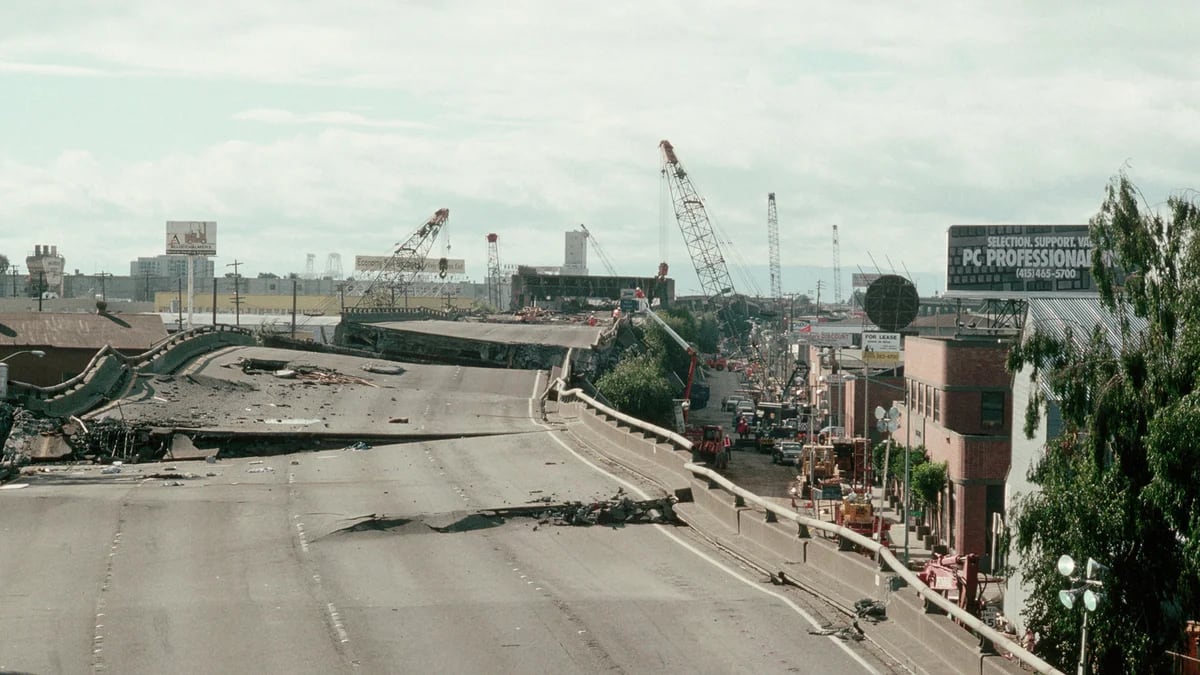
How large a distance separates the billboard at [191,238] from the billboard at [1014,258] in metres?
86.4

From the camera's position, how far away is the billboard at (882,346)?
8069 centimetres

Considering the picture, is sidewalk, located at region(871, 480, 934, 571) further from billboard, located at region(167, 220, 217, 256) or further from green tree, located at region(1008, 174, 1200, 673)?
billboard, located at region(167, 220, 217, 256)

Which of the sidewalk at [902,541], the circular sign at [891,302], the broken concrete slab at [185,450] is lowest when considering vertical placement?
the sidewalk at [902,541]

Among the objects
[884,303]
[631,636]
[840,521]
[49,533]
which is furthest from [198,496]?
[884,303]

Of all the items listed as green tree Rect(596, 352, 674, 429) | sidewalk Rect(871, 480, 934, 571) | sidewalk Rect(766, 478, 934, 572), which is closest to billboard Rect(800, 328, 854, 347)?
green tree Rect(596, 352, 674, 429)

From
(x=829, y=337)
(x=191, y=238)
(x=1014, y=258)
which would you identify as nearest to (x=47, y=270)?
(x=191, y=238)

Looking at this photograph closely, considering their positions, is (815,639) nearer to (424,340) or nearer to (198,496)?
(198,496)

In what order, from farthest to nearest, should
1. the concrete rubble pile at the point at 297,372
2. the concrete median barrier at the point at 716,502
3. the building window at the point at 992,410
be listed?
the concrete rubble pile at the point at 297,372 < the building window at the point at 992,410 < the concrete median barrier at the point at 716,502

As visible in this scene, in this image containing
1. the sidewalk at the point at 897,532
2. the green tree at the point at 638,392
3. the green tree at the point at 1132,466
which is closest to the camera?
the green tree at the point at 1132,466

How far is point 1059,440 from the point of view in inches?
981

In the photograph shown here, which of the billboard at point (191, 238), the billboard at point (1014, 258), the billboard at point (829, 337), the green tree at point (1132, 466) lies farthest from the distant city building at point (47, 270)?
the green tree at point (1132, 466)

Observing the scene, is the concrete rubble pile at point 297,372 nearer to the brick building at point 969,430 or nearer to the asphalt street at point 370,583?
the brick building at point 969,430

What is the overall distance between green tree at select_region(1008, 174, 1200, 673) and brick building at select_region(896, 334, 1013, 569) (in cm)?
2621

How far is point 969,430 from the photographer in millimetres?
55781
